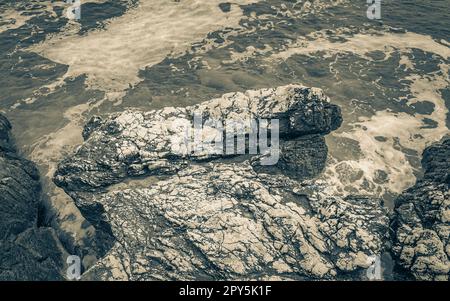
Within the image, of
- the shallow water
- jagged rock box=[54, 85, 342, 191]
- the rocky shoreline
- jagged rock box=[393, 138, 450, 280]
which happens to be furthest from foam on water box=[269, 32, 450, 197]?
jagged rock box=[393, 138, 450, 280]

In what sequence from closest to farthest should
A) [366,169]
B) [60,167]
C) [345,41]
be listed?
[60,167] < [366,169] < [345,41]

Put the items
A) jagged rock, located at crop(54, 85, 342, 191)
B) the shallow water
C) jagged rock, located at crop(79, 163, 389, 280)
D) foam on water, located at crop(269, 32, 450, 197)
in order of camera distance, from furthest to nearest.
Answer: the shallow water < foam on water, located at crop(269, 32, 450, 197) < jagged rock, located at crop(54, 85, 342, 191) < jagged rock, located at crop(79, 163, 389, 280)

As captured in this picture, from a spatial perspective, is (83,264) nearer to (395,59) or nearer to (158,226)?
(158,226)

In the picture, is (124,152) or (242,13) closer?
(124,152)

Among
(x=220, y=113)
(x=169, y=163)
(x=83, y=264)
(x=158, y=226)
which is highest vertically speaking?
(x=220, y=113)

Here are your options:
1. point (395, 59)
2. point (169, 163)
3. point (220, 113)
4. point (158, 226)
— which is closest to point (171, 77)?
point (220, 113)

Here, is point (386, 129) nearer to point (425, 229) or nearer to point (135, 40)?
point (425, 229)

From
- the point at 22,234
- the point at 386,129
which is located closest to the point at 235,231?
the point at 22,234

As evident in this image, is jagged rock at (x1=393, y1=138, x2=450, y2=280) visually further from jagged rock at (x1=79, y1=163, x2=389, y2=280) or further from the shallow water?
the shallow water
